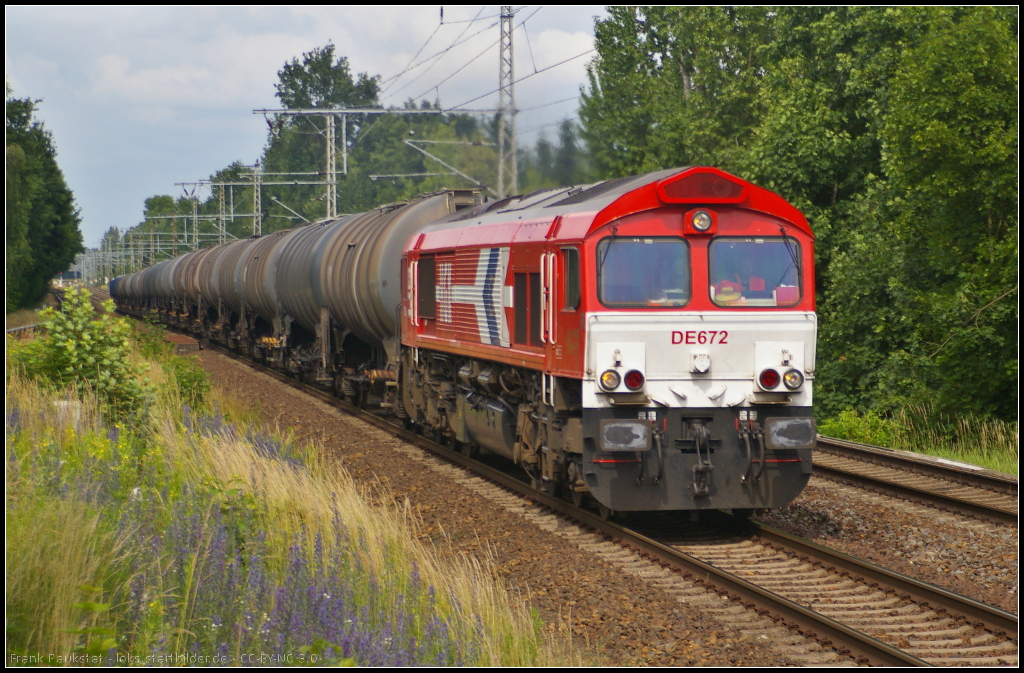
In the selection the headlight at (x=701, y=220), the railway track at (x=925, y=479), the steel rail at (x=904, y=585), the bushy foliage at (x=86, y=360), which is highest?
the headlight at (x=701, y=220)

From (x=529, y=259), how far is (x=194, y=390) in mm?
8345

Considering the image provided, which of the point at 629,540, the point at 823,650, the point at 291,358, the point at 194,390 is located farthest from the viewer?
the point at 291,358

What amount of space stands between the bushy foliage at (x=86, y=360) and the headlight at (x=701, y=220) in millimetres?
6726

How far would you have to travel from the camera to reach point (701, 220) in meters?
9.26

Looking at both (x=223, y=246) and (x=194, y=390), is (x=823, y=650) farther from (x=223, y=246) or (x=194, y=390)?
(x=223, y=246)

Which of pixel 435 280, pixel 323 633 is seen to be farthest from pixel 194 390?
pixel 323 633

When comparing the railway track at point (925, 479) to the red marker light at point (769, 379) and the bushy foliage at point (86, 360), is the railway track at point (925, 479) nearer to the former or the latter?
the red marker light at point (769, 379)

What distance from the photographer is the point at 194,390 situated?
16.5 meters

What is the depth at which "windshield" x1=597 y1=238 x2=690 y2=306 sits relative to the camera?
9.05 metres

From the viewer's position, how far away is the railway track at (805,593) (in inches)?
252

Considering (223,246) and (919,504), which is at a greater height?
(223,246)

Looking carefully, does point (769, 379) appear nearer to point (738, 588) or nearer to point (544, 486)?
point (738, 588)

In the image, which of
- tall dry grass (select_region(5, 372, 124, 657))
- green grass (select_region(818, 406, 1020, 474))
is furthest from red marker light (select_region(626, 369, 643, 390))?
green grass (select_region(818, 406, 1020, 474))

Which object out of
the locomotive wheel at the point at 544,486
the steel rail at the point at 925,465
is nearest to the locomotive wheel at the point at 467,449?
the locomotive wheel at the point at 544,486
